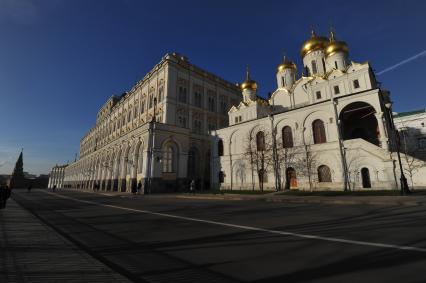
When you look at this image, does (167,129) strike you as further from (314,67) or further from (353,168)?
(314,67)

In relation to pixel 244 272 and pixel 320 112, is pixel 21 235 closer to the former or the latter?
pixel 244 272

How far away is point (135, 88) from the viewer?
52.5 meters

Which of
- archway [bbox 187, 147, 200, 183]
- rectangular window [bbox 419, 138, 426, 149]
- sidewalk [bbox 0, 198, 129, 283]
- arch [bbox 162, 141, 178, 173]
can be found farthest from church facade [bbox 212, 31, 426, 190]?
sidewalk [bbox 0, 198, 129, 283]

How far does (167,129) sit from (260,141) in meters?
13.9

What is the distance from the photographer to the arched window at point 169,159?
35.0m

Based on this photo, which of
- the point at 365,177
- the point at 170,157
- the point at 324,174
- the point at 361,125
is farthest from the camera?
the point at 170,157

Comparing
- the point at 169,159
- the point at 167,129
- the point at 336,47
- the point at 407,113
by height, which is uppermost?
the point at 336,47

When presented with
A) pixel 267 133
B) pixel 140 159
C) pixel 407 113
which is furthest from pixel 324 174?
pixel 407 113

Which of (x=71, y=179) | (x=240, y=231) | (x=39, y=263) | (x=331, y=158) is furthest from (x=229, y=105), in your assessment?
(x=71, y=179)

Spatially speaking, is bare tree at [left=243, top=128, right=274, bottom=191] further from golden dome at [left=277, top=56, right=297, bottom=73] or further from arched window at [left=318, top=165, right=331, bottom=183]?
golden dome at [left=277, top=56, right=297, bottom=73]

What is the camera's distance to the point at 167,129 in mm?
35031

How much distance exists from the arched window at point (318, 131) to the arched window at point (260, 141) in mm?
6825

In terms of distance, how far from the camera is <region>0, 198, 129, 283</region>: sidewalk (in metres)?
3.64

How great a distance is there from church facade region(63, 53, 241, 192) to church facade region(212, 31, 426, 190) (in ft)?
17.5
